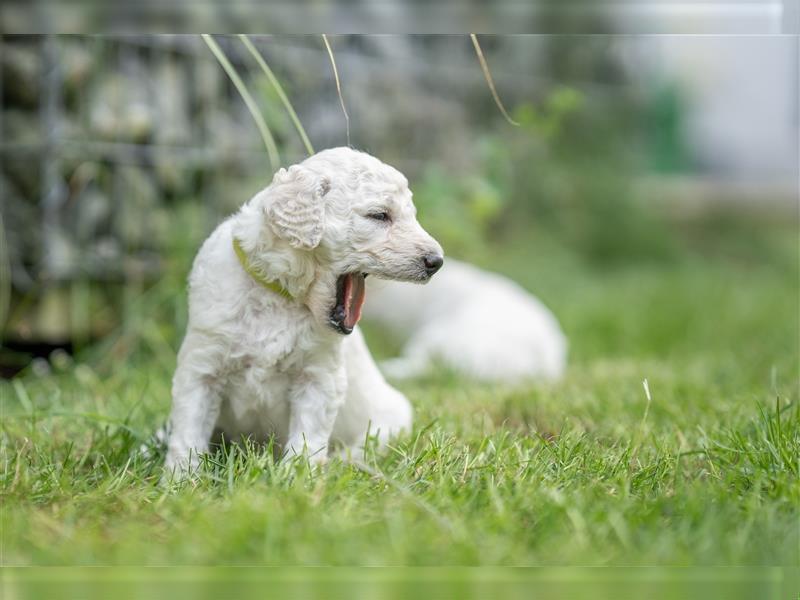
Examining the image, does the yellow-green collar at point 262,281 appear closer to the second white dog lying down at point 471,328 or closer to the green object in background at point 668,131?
the second white dog lying down at point 471,328

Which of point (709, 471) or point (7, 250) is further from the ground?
point (7, 250)

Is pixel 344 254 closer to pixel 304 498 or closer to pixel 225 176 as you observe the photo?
pixel 304 498

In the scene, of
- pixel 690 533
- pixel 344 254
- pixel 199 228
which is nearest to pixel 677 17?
pixel 344 254

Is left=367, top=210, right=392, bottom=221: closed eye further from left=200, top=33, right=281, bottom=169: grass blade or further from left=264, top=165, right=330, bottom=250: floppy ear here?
left=200, top=33, right=281, bottom=169: grass blade

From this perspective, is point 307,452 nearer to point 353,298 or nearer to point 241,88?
point 353,298

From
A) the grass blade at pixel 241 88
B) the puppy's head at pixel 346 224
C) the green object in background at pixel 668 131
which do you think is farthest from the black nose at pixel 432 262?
the green object in background at pixel 668 131

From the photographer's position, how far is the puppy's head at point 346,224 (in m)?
2.18

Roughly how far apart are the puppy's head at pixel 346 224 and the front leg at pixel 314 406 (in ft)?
0.52

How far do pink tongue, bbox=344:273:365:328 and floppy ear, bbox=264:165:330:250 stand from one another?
0.52ft

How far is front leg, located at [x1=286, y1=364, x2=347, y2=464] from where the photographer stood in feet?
7.61

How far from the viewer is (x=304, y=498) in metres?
1.91

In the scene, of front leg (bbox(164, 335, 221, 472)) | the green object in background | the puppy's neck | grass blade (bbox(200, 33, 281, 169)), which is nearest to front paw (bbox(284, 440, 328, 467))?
front leg (bbox(164, 335, 221, 472))

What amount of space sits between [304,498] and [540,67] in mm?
6959

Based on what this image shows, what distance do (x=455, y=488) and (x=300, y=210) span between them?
0.71m
